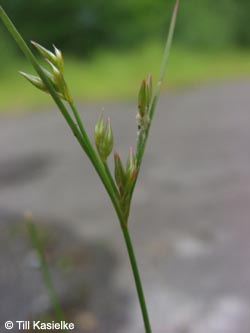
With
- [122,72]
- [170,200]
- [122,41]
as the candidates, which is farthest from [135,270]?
[122,41]

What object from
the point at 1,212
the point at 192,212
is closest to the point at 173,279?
the point at 192,212

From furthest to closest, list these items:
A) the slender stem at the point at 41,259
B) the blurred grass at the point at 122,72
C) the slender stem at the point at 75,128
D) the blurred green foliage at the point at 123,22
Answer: the blurred green foliage at the point at 123,22 < the blurred grass at the point at 122,72 < the slender stem at the point at 41,259 < the slender stem at the point at 75,128

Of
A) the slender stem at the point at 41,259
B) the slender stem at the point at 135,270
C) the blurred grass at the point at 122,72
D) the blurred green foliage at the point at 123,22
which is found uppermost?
the blurred green foliage at the point at 123,22

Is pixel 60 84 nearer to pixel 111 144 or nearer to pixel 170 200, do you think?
pixel 111 144

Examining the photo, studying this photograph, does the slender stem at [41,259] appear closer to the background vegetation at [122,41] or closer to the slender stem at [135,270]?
the slender stem at [135,270]

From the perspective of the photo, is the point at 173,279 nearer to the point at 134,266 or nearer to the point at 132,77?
the point at 134,266

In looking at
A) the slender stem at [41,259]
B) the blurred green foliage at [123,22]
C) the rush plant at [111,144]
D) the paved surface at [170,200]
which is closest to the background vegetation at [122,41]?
the blurred green foliage at [123,22]
